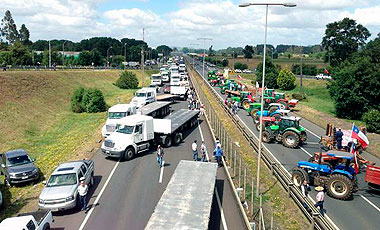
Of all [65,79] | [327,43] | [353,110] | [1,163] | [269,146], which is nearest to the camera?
[1,163]

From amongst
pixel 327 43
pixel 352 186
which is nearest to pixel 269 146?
pixel 352 186

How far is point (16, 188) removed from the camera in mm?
20062

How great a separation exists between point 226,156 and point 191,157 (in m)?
→ 2.56

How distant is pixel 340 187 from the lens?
17.5 meters

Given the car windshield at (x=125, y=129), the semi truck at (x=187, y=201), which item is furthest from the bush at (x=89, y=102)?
the semi truck at (x=187, y=201)

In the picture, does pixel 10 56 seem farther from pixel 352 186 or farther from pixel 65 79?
pixel 352 186

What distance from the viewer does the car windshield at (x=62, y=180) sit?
16.7m

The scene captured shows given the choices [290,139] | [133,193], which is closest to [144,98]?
[290,139]

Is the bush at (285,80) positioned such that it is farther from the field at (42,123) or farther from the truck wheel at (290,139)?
the truck wheel at (290,139)

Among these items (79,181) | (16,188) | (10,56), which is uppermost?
(10,56)

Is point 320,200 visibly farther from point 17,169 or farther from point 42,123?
point 42,123

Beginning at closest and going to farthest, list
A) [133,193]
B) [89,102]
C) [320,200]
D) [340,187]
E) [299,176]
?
[320,200]
[340,187]
[133,193]
[299,176]
[89,102]

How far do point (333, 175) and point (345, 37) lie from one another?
256ft

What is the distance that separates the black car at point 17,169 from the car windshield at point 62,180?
4310mm
